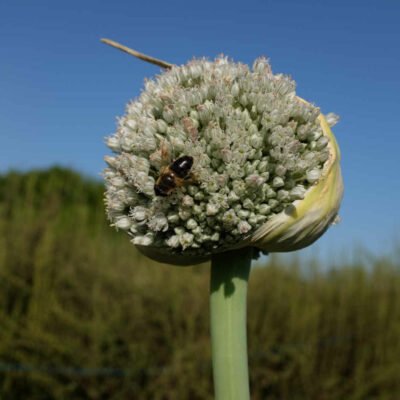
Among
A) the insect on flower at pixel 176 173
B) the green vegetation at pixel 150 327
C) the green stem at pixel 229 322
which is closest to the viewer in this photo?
the insect on flower at pixel 176 173

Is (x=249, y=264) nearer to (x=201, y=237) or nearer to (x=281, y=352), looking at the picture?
(x=201, y=237)

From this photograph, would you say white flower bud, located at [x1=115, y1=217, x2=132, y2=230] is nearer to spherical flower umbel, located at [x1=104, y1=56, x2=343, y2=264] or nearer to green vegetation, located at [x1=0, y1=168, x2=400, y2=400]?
spherical flower umbel, located at [x1=104, y1=56, x2=343, y2=264]

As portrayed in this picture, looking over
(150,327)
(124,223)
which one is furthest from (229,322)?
(150,327)

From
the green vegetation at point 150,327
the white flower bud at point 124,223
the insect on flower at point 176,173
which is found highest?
the insect on flower at point 176,173

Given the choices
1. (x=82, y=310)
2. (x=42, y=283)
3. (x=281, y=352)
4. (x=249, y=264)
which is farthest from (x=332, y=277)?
(x=249, y=264)

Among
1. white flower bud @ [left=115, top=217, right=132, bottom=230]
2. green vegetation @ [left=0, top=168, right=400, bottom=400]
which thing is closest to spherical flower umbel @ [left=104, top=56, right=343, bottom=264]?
white flower bud @ [left=115, top=217, right=132, bottom=230]

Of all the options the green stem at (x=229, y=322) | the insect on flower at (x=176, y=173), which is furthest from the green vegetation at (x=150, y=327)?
the insect on flower at (x=176, y=173)

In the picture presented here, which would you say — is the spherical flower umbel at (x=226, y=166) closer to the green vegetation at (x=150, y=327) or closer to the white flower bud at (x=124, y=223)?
the white flower bud at (x=124, y=223)
